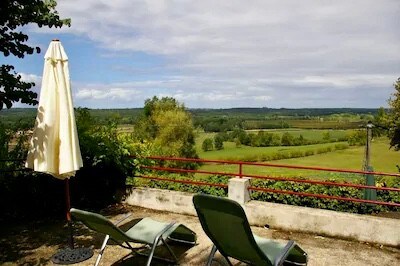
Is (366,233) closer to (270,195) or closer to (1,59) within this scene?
(270,195)

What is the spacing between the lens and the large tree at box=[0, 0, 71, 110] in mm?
5691

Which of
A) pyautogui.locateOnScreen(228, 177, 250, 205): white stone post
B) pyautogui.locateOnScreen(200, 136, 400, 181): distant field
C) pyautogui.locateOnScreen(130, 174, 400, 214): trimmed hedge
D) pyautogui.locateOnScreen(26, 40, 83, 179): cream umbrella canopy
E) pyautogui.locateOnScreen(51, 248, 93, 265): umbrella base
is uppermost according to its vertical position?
pyautogui.locateOnScreen(26, 40, 83, 179): cream umbrella canopy

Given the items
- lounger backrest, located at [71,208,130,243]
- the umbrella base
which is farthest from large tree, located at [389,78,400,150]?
lounger backrest, located at [71,208,130,243]

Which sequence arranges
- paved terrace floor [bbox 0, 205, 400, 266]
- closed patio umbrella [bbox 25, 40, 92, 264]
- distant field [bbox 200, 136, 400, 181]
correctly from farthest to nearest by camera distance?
distant field [bbox 200, 136, 400, 181] → paved terrace floor [bbox 0, 205, 400, 266] → closed patio umbrella [bbox 25, 40, 92, 264]

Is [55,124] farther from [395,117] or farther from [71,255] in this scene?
[395,117]

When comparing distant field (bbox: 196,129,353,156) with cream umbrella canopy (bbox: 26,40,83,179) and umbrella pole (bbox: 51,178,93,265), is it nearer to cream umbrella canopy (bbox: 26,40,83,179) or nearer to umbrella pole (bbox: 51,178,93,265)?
umbrella pole (bbox: 51,178,93,265)

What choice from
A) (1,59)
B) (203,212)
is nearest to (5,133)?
(1,59)

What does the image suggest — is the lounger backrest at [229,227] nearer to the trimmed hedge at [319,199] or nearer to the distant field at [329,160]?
the trimmed hedge at [319,199]

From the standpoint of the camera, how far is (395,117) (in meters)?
27.4

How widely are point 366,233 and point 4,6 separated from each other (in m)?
6.54

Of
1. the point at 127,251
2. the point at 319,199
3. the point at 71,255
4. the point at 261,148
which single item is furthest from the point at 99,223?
the point at 261,148

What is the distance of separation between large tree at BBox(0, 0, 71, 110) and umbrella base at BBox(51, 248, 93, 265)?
8.51 ft

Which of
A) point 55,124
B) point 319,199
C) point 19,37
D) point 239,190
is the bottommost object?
point 319,199

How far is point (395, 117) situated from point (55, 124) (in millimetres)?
28398
